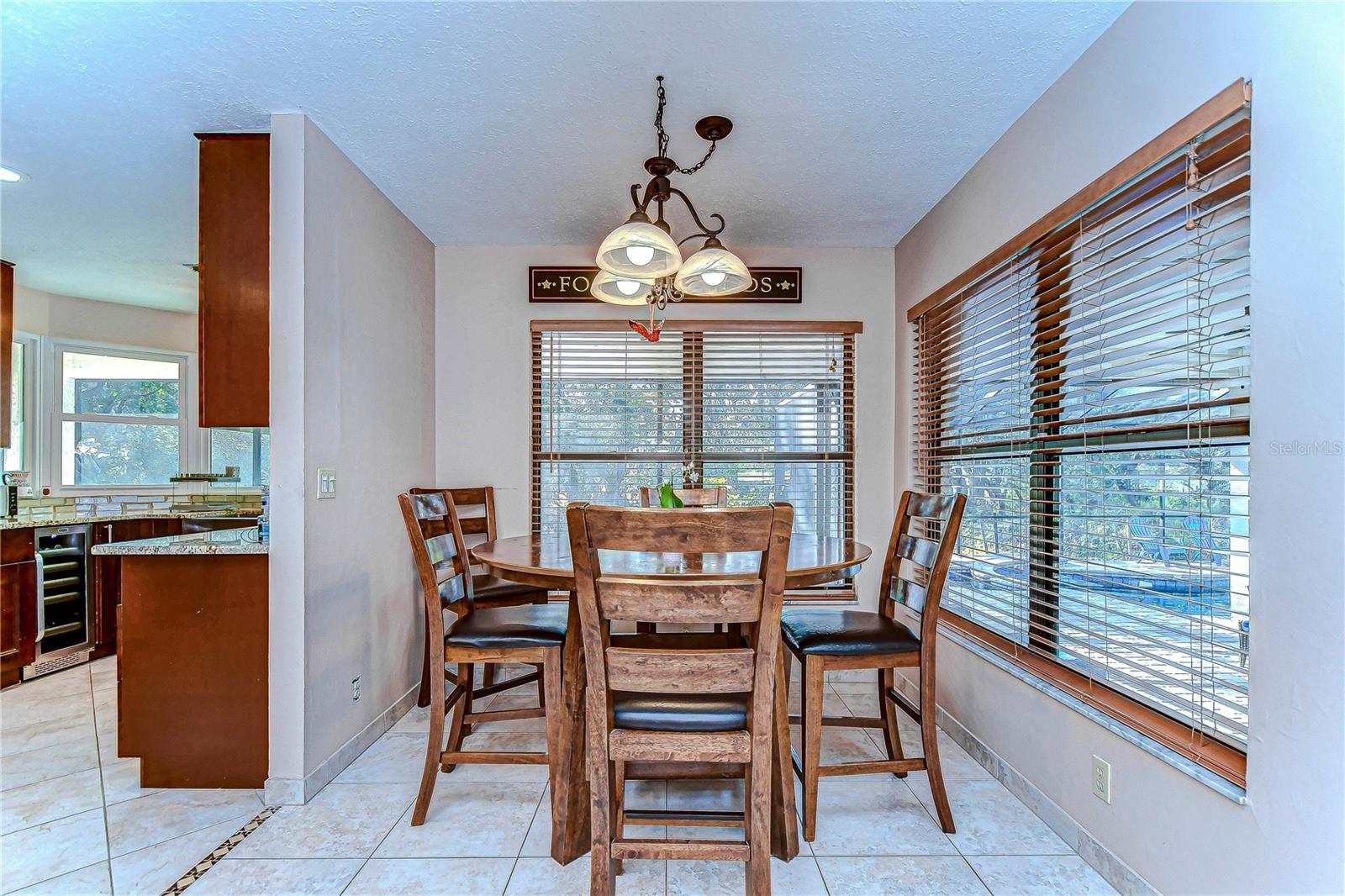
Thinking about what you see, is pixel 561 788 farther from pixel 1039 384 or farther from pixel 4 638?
pixel 4 638

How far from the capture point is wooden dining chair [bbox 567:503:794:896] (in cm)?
133

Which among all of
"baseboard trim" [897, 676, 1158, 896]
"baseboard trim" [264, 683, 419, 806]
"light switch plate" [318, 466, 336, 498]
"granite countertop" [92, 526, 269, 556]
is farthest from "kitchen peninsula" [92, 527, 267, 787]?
"baseboard trim" [897, 676, 1158, 896]

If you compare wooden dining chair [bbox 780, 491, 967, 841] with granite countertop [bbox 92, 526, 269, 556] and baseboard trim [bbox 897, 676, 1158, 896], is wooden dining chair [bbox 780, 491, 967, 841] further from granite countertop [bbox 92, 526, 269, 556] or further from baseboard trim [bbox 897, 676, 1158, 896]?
granite countertop [bbox 92, 526, 269, 556]

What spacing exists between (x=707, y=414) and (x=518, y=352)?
1.18 m

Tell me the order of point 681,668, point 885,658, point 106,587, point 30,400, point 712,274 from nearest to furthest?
point 681,668, point 885,658, point 712,274, point 106,587, point 30,400

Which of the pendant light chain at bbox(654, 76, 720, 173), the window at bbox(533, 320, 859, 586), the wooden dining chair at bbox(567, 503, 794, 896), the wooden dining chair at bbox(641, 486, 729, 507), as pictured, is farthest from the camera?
the window at bbox(533, 320, 859, 586)

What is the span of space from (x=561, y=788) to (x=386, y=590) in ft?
4.96

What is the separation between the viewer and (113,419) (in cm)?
445

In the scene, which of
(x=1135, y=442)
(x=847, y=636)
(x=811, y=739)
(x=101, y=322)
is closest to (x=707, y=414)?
(x=847, y=636)

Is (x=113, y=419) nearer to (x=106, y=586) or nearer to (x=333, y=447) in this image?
(x=106, y=586)

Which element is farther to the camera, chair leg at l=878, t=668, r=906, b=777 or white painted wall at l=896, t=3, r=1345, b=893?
chair leg at l=878, t=668, r=906, b=777

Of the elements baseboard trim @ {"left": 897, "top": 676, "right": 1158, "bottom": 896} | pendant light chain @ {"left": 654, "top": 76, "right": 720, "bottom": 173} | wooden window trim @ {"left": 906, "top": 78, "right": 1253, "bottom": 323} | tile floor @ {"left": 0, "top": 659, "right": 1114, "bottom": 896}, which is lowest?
tile floor @ {"left": 0, "top": 659, "right": 1114, "bottom": 896}

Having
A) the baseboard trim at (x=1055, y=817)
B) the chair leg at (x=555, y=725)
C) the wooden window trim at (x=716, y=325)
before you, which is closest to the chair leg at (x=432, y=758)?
the chair leg at (x=555, y=725)

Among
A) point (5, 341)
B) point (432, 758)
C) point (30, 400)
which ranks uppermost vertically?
point (5, 341)
